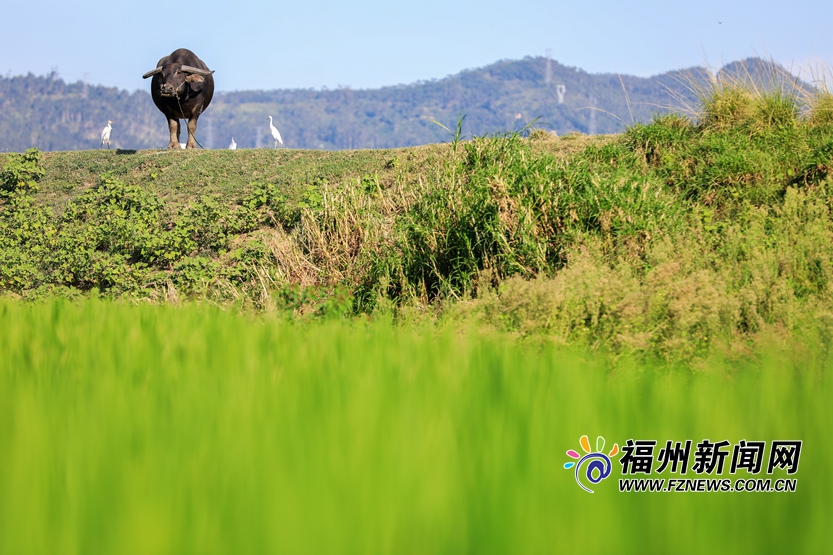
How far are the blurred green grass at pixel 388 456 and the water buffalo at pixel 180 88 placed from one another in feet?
58.2

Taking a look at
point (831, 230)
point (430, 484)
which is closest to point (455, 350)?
point (430, 484)

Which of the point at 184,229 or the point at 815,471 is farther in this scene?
the point at 184,229

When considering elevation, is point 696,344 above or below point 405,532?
below

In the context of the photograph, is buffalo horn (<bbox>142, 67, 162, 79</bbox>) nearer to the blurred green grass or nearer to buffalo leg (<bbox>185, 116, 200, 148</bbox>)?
buffalo leg (<bbox>185, 116, 200, 148</bbox>)

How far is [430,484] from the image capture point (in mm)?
1092

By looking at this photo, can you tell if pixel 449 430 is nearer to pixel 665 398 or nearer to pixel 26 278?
pixel 665 398

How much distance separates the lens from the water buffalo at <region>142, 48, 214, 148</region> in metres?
18.6

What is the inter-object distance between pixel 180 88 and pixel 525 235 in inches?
567

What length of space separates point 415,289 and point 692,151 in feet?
17.2

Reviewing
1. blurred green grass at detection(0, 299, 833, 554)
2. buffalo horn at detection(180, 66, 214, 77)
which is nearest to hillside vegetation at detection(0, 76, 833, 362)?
blurred green grass at detection(0, 299, 833, 554)

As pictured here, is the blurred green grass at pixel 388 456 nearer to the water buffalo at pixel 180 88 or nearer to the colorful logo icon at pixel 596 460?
the colorful logo icon at pixel 596 460

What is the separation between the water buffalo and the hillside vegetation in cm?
467

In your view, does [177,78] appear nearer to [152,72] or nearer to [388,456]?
[152,72]

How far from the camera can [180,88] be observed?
18625mm
